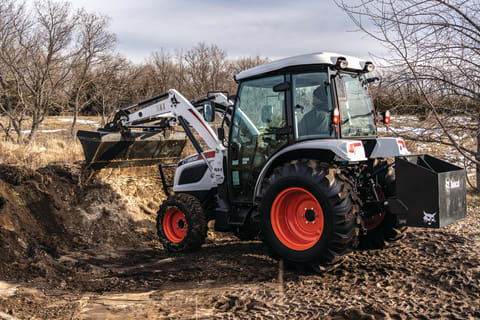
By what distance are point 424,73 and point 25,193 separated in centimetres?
665

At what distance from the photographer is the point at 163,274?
5273 millimetres

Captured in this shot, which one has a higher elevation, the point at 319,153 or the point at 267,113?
the point at 267,113

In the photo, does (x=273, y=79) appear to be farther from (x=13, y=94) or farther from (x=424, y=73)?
(x=13, y=94)

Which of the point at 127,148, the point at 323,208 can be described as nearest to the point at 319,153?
the point at 323,208

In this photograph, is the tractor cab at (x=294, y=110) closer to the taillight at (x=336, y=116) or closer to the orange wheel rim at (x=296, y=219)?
the taillight at (x=336, y=116)

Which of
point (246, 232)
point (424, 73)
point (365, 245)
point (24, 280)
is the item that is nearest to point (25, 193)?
point (24, 280)

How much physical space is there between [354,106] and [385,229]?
65.3 inches

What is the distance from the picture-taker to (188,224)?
6.19 m

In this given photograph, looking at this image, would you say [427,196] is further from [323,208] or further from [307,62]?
[307,62]

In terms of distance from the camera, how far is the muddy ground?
3.91 m

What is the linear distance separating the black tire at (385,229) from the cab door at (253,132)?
1.31 m

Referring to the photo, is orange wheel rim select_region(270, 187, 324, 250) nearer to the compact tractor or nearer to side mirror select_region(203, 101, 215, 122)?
the compact tractor

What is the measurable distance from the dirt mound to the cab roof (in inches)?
137

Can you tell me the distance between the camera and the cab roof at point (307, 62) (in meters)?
4.91
